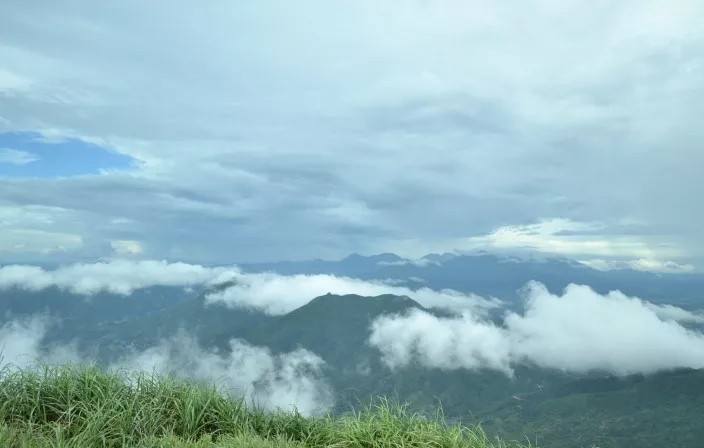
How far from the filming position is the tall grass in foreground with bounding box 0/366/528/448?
6.41 metres

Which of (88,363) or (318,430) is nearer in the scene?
(318,430)

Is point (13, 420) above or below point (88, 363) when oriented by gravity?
below

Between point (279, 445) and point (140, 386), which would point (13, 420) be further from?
point (279, 445)

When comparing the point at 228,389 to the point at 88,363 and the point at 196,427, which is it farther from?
the point at 88,363

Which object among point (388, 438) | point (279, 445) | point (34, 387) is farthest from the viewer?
point (34, 387)

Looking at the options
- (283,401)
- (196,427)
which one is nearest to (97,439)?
(196,427)

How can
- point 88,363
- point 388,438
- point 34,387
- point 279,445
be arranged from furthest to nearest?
point 88,363, point 34,387, point 388,438, point 279,445

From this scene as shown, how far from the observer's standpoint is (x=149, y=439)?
6289mm

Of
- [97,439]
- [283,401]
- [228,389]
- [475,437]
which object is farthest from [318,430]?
[97,439]

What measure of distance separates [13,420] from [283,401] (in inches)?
139

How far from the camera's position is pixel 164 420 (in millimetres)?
7090

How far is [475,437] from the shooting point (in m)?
6.89

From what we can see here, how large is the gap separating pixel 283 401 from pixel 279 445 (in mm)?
2048

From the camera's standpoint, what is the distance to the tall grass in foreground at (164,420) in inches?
252
